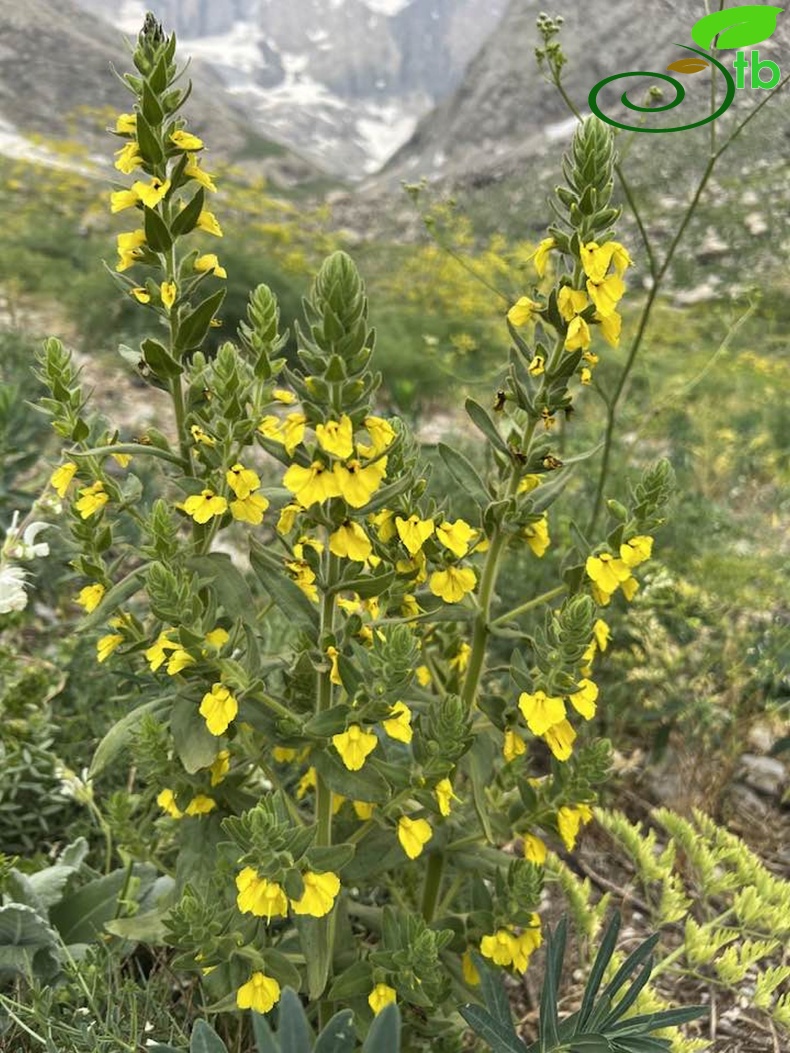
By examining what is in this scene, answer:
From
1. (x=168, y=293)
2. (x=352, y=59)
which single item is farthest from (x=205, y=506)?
(x=352, y=59)

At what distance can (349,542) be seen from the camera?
1038mm

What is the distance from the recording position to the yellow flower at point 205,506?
1.10 metres

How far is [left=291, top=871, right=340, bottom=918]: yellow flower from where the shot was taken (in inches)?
41.3

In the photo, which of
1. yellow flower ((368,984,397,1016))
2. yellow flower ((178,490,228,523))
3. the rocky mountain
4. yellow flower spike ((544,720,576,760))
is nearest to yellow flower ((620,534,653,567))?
yellow flower spike ((544,720,576,760))

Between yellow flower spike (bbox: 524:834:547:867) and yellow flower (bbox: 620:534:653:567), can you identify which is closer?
yellow flower (bbox: 620:534:653:567)

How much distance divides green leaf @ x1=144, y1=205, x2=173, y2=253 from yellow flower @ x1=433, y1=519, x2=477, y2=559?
58 cm

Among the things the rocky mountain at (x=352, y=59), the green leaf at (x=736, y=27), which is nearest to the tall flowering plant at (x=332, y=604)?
the green leaf at (x=736, y=27)

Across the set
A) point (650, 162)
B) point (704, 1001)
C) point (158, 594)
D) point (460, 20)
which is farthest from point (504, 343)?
point (460, 20)

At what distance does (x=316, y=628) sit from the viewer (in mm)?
1181

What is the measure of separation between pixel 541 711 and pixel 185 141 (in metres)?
0.96

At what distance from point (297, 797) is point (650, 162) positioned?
72.2 feet

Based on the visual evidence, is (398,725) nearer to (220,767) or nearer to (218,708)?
(218,708)

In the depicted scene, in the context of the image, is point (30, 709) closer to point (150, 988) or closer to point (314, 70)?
point (150, 988)

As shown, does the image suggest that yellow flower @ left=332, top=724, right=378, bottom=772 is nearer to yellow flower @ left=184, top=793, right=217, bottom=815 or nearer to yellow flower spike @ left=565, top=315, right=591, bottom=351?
yellow flower @ left=184, top=793, right=217, bottom=815
